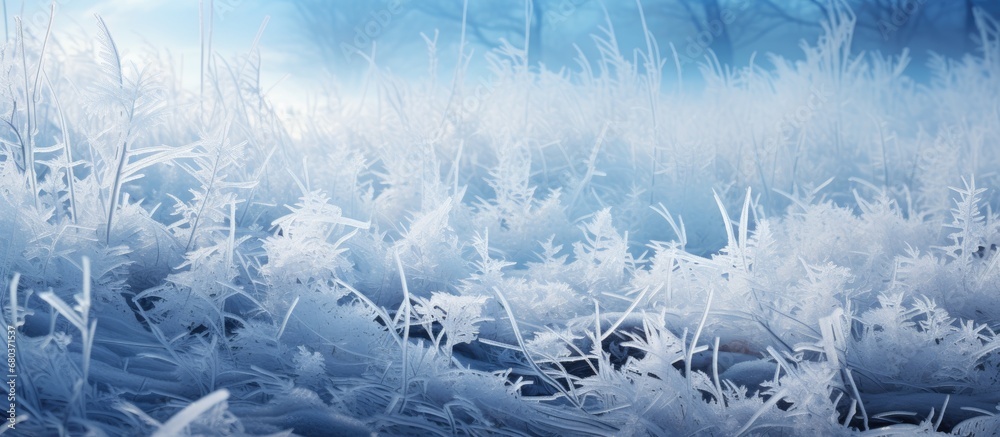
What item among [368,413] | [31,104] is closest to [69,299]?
[31,104]

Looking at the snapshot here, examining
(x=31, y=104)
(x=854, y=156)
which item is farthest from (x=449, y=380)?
(x=854, y=156)

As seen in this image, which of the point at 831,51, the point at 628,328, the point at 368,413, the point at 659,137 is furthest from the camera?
the point at 831,51

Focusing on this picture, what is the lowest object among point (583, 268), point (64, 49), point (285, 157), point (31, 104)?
point (583, 268)

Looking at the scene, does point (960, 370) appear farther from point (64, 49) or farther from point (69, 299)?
point (64, 49)

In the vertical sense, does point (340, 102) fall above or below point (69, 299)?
above

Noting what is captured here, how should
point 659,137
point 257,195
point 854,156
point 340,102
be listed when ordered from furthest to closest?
point 340,102, point 854,156, point 659,137, point 257,195

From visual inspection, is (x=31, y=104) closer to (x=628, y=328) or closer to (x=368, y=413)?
(x=368, y=413)

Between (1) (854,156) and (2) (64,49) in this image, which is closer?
(2) (64,49)

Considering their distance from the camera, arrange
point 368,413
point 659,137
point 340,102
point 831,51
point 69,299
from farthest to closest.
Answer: point 831,51
point 340,102
point 659,137
point 69,299
point 368,413

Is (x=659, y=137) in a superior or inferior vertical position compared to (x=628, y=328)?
superior
